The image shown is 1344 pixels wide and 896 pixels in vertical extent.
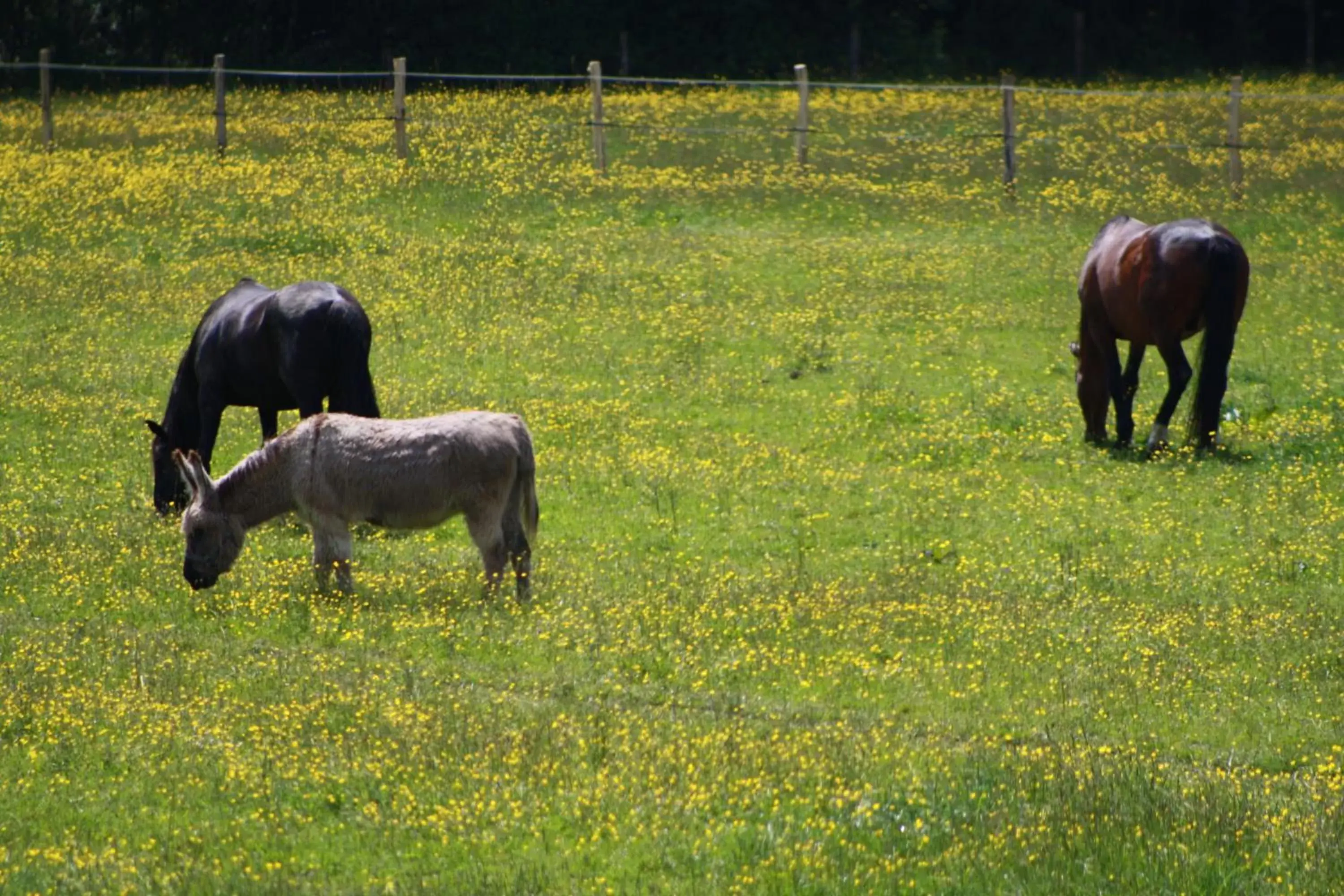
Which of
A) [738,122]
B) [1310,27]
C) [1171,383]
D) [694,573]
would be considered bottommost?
[694,573]

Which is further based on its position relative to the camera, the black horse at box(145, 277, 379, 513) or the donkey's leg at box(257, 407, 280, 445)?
the donkey's leg at box(257, 407, 280, 445)

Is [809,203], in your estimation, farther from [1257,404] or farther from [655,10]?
[655,10]

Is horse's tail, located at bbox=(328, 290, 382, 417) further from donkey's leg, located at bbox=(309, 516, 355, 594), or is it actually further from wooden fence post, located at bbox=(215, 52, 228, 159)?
wooden fence post, located at bbox=(215, 52, 228, 159)

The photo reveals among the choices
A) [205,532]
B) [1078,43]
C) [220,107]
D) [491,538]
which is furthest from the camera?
[1078,43]

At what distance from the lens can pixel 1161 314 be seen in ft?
51.9

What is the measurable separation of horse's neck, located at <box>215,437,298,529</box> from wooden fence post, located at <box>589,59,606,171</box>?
54.8 feet

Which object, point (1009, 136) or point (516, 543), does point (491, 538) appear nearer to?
point (516, 543)

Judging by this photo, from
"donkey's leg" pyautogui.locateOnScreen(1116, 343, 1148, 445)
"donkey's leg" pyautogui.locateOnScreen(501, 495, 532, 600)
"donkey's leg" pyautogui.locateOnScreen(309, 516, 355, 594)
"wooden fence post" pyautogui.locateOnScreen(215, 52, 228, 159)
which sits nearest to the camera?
"donkey's leg" pyautogui.locateOnScreen(309, 516, 355, 594)

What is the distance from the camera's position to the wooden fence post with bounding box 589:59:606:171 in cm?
2791

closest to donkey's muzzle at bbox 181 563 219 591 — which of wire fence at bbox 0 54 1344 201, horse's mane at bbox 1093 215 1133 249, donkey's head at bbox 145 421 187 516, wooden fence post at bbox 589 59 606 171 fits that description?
donkey's head at bbox 145 421 187 516

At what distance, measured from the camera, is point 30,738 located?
9109 mm

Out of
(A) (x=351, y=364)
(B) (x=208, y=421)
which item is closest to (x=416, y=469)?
(A) (x=351, y=364)

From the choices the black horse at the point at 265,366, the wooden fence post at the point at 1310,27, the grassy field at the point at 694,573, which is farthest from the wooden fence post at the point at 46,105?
the wooden fence post at the point at 1310,27

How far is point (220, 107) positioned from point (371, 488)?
1900cm
